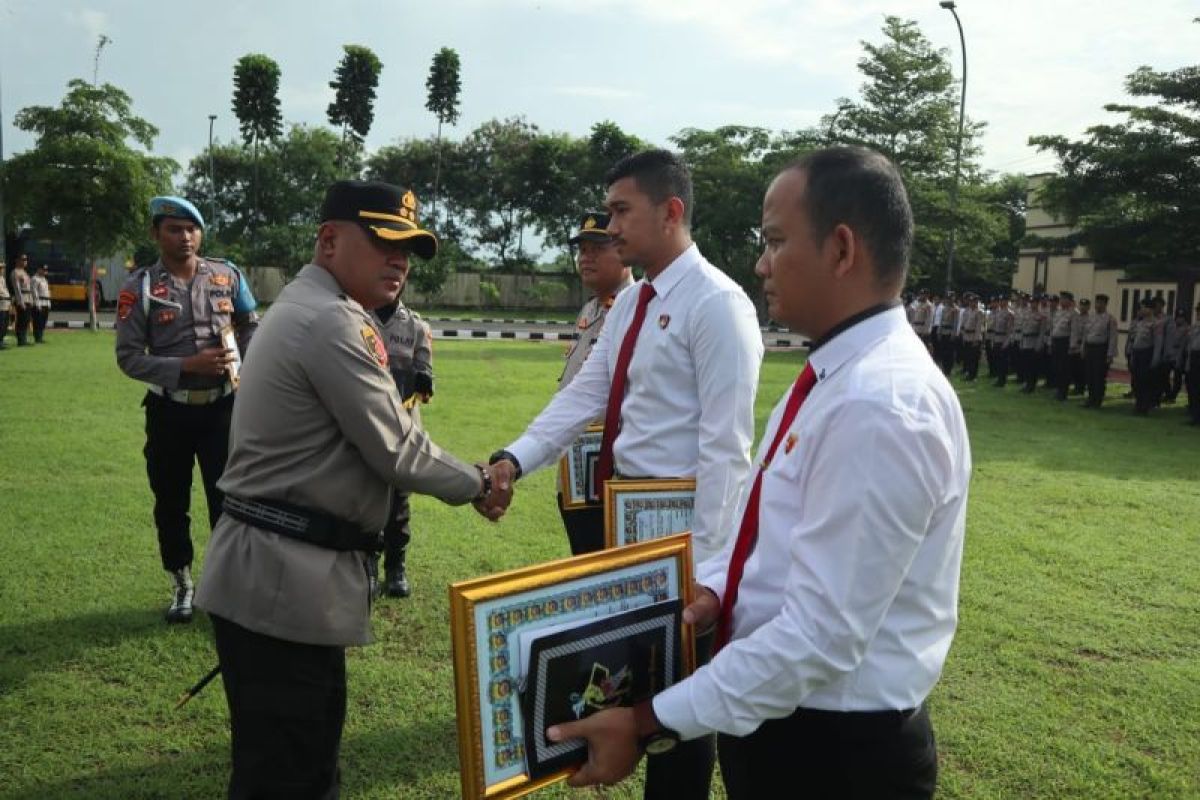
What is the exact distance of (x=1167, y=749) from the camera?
379 cm

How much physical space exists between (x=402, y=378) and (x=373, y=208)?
329cm

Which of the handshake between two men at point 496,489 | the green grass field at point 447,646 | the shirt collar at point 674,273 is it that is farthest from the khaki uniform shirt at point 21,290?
the shirt collar at point 674,273

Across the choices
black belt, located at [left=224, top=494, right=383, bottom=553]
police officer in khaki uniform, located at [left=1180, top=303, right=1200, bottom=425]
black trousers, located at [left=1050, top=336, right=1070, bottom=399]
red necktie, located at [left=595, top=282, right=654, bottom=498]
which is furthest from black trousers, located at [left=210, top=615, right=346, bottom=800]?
black trousers, located at [left=1050, top=336, right=1070, bottom=399]

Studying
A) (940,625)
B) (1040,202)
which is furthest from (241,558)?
(1040,202)

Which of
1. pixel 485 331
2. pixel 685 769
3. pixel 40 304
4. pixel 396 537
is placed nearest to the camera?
pixel 685 769

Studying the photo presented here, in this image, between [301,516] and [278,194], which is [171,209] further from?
[278,194]

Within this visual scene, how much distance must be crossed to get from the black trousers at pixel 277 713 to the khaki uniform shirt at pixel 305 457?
0.09 meters

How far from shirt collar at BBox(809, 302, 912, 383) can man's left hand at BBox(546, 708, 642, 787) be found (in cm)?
77

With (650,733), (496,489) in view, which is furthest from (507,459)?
(650,733)

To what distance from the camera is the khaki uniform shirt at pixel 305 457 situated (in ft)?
8.05

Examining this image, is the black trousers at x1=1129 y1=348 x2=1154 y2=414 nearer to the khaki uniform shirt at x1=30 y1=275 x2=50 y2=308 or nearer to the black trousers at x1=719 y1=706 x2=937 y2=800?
the black trousers at x1=719 y1=706 x2=937 y2=800

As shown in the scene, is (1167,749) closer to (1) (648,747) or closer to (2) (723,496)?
(2) (723,496)

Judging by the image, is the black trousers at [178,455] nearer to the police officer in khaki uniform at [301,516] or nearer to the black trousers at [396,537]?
the black trousers at [396,537]

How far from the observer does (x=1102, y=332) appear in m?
16.8
